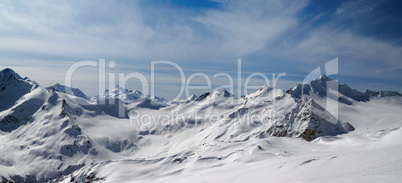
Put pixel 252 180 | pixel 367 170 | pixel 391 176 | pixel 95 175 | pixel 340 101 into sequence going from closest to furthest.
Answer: pixel 391 176 < pixel 367 170 < pixel 252 180 < pixel 95 175 < pixel 340 101

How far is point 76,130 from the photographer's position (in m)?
198

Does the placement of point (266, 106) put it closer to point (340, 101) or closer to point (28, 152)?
point (340, 101)

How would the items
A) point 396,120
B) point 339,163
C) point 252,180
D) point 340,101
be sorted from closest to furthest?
point 339,163 < point 252,180 < point 396,120 < point 340,101

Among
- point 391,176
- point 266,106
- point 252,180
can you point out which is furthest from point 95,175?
point 266,106

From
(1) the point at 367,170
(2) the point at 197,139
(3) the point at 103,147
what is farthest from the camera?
(3) the point at 103,147

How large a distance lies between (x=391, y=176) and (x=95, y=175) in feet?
199

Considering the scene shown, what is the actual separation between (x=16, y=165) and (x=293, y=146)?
639 ft

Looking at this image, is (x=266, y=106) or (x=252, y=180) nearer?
(x=252, y=180)

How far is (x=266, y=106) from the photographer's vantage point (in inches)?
7264

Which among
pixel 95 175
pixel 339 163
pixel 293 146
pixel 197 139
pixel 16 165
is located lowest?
pixel 16 165

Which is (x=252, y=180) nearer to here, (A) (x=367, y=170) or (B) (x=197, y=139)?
(A) (x=367, y=170)

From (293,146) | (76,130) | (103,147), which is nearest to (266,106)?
(293,146)

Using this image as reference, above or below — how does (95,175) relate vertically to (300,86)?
below

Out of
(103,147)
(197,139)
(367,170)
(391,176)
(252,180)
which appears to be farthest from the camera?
(103,147)
